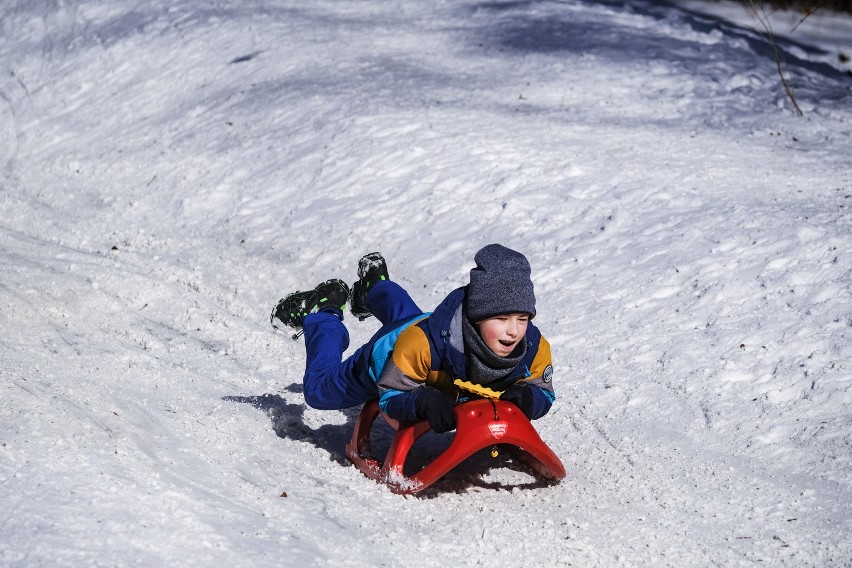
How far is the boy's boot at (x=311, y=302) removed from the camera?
520cm

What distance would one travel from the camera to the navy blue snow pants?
438 centimetres

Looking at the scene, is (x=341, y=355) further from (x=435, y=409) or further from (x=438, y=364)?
(x=435, y=409)

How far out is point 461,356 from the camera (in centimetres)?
403

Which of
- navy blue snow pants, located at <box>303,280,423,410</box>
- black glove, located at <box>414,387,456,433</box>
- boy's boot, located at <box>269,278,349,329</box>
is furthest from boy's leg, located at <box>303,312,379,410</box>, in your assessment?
black glove, located at <box>414,387,456,433</box>

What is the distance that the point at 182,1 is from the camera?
12.7 metres

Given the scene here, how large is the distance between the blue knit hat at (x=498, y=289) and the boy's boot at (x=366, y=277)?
1.23 m

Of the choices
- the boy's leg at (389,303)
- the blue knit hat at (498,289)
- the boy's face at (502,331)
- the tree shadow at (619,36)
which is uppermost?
the blue knit hat at (498,289)

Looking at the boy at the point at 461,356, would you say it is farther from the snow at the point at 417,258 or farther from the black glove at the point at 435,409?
the snow at the point at 417,258

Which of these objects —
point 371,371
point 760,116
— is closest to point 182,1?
point 760,116

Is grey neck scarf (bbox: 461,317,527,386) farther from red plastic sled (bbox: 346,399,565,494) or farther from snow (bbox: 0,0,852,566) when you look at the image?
snow (bbox: 0,0,852,566)

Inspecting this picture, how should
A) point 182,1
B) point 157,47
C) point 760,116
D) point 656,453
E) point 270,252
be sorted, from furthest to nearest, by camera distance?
point 182,1 → point 157,47 → point 760,116 → point 270,252 → point 656,453

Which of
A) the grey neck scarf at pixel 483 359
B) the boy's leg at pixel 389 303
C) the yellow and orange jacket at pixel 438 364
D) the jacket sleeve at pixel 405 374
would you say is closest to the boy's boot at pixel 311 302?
the boy's leg at pixel 389 303

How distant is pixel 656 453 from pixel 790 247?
216 cm

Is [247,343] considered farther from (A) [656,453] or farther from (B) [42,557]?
(B) [42,557]
